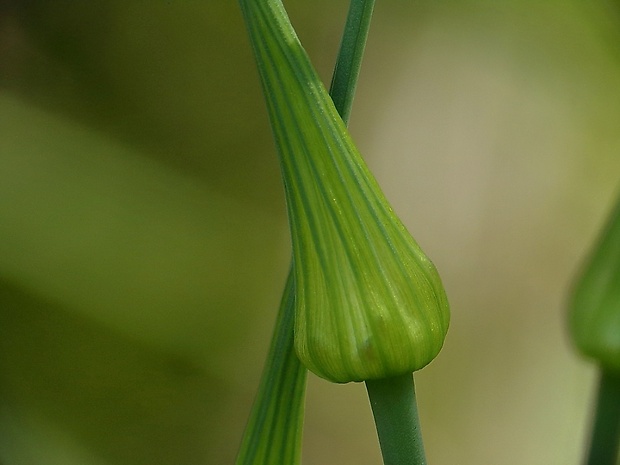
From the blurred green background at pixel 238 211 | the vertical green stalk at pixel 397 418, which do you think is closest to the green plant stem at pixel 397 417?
the vertical green stalk at pixel 397 418

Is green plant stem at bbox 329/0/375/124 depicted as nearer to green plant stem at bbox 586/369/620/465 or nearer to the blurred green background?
green plant stem at bbox 586/369/620/465

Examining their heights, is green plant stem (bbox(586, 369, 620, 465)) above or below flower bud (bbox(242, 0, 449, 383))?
below

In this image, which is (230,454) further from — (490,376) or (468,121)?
(468,121)

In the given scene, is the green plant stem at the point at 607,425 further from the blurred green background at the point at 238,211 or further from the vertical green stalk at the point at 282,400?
the blurred green background at the point at 238,211

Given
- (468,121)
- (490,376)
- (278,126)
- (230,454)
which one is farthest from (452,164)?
(278,126)

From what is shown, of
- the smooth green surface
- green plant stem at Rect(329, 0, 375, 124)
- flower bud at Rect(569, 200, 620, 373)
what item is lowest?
the smooth green surface

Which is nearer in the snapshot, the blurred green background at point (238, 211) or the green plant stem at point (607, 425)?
the green plant stem at point (607, 425)

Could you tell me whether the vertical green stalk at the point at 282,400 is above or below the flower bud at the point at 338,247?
below

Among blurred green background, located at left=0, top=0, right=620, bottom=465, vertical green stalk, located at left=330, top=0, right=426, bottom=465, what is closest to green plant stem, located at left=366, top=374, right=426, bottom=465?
vertical green stalk, located at left=330, top=0, right=426, bottom=465
